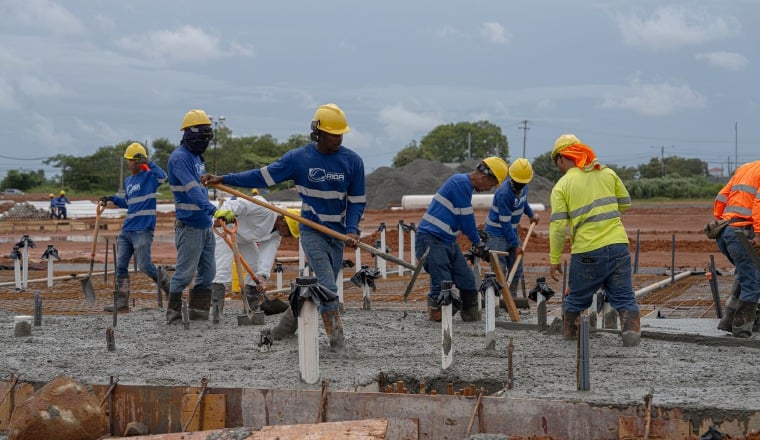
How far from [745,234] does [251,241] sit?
17.3ft

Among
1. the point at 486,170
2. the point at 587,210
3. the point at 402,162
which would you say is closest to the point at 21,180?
the point at 402,162

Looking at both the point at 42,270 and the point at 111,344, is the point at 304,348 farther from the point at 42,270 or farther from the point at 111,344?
the point at 42,270

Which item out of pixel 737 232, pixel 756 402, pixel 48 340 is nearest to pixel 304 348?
pixel 756 402

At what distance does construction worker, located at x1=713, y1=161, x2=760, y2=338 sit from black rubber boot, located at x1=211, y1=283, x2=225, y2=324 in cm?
465

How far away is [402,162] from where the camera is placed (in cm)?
8081

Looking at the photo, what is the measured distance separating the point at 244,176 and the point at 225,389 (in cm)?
233

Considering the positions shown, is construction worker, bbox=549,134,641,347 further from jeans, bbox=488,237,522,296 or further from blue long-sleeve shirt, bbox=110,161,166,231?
blue long-sleeve shirt, bbox=110,161,166,231

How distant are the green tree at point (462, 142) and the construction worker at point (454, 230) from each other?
74.6 metres

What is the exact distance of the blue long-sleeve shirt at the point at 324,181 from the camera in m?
7.42

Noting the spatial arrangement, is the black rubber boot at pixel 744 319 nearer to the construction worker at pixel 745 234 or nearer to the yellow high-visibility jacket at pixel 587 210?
the construction worker at pixel 745 234

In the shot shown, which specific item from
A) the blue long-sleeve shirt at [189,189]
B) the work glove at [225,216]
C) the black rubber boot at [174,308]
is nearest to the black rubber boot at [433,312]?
the work glove at [225,216]

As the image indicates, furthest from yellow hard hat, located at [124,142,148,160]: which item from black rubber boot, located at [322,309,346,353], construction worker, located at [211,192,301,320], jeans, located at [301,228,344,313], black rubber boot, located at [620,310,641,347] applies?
black rubber boot, located at [620,310,641,347]

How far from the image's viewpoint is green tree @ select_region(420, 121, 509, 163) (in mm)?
84375

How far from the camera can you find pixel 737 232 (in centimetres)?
773
